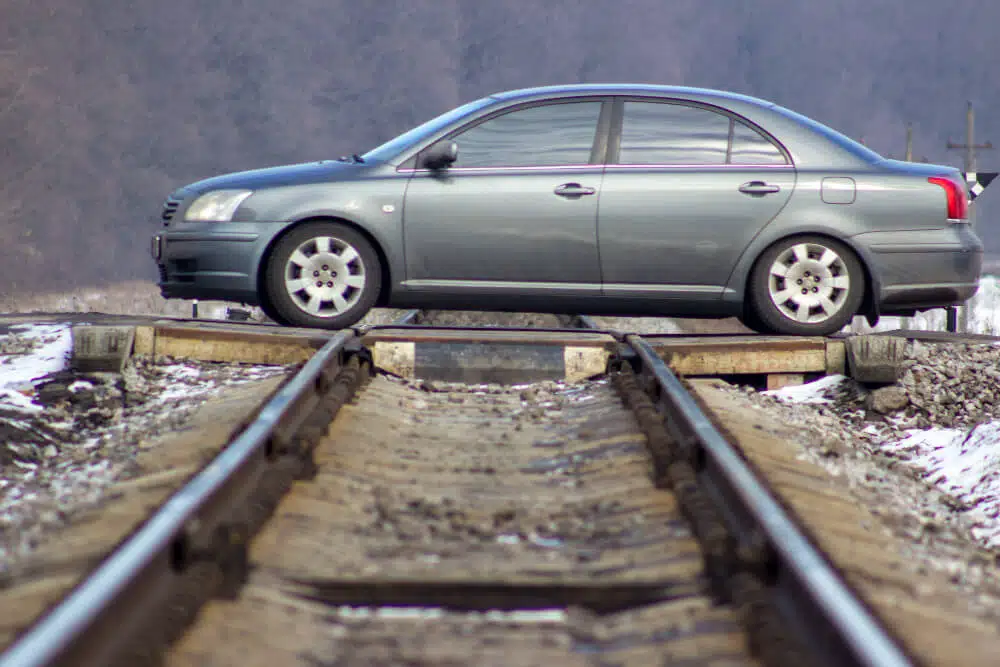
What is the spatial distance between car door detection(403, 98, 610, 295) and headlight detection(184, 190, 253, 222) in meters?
1.05

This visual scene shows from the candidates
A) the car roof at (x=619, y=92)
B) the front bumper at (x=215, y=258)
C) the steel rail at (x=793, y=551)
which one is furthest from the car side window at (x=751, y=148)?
the steel rail at (x=793, y=551)

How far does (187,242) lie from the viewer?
26.9 feet

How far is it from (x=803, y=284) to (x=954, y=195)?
3.48ft

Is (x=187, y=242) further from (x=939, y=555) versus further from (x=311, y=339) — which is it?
(x=939, y=555)

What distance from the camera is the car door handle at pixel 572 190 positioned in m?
7.90

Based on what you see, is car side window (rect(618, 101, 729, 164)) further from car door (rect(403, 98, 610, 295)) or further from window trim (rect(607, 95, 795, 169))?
car door (rect(403, 98, 610, 295))

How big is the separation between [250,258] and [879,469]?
4075 mm

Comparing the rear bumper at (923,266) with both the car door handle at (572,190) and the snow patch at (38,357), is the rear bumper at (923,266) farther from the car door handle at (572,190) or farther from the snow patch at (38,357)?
the snow patch at (38,357)

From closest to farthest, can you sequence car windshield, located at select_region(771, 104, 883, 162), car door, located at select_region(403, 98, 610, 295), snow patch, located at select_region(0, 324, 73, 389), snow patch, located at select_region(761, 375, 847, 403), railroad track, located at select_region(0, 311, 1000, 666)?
railroad track, located at select_region(0, 311, 1000, 666) < snow patch, located at select_region(0, 324, 73, 389) < snow patch, located at select_region(761, 375, 847, 403) < car door, located at select_region(403, 98, 610, 295) < car windshield, located at select_region(771, 104, 883, 162)

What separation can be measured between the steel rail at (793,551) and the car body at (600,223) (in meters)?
2.69

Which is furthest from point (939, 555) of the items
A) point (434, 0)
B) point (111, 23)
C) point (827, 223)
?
point (434, 0)

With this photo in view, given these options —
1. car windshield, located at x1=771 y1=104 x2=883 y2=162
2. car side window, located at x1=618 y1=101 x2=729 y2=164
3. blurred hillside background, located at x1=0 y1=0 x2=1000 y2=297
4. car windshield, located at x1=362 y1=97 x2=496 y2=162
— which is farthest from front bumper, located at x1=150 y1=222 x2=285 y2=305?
blurred hillside background, located at x1=0 y1=0 x2=1000 y2=297

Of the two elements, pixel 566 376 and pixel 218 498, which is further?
pixel 566 376

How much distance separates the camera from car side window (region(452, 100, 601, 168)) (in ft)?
26.3
